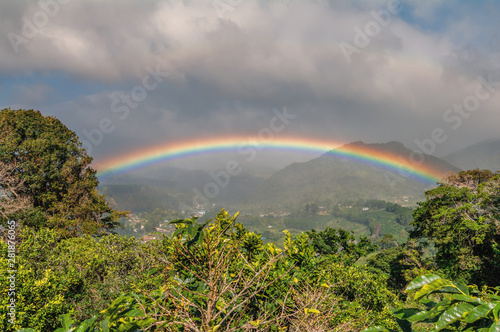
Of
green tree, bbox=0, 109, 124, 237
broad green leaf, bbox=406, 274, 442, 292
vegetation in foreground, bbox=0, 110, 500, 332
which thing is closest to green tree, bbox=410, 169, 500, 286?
vegetation in foreground, bbox=0, 110, 500, 332

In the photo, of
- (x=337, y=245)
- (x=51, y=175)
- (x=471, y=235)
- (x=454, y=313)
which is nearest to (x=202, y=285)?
(x=454, y=313)

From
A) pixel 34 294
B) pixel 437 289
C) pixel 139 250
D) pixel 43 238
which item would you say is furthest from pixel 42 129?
pixel 437 289

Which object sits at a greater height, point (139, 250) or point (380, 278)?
point (139, 250)

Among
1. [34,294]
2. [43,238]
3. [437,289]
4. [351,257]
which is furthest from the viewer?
[351,257]

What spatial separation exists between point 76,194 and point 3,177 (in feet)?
13.1

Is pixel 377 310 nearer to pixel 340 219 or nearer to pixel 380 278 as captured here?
pixel 380 278

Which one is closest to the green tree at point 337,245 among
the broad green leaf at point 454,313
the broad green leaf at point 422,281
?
the broad green leaf at point 422,281

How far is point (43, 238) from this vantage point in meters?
8.05

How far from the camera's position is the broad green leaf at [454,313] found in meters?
1.08

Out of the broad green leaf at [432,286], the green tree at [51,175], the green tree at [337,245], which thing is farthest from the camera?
the green tree at [51,175]

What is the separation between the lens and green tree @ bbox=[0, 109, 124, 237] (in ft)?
50.3

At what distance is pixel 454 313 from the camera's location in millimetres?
1095

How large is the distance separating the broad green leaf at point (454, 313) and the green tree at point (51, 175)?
61.0ft

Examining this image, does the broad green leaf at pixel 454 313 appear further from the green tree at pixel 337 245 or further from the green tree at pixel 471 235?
the green tree at pixel 471 235
